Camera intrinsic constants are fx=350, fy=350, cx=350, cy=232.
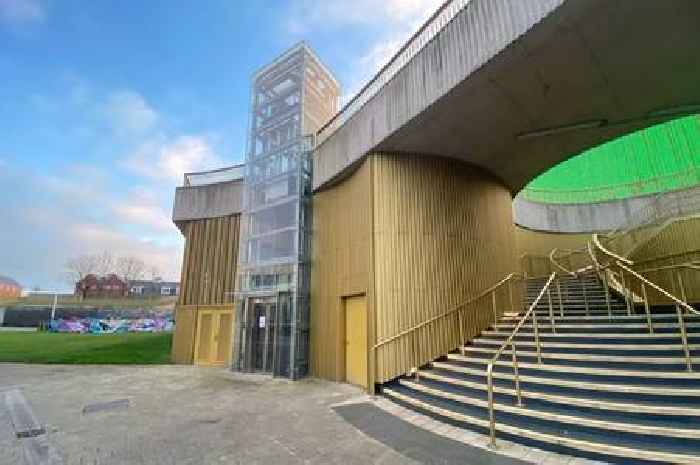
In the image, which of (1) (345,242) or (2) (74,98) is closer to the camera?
(1) (345,242)

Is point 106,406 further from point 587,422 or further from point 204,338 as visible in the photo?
point 587,422

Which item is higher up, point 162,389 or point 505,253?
point 505,253

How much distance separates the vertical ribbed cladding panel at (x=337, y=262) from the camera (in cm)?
876

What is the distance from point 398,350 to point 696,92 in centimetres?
813

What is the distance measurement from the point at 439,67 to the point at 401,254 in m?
4.05

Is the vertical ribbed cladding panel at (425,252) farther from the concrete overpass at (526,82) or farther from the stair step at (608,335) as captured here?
the stair step at (608,335)

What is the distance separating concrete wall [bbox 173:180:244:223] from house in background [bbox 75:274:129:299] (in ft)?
178

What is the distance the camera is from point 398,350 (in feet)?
25.0

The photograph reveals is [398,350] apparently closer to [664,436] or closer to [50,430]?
[664,436]

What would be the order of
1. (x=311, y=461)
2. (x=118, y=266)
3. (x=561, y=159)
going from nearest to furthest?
(x=311, y=461) → (x=561, y=159) → (x=118, y=266)

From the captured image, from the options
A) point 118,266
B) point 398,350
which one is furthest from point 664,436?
point 118,266

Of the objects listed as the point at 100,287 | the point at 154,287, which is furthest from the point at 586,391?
the point at 154,287

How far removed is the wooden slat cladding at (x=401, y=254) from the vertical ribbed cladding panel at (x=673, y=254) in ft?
19.5

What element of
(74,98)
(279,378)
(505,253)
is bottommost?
(279,378)
